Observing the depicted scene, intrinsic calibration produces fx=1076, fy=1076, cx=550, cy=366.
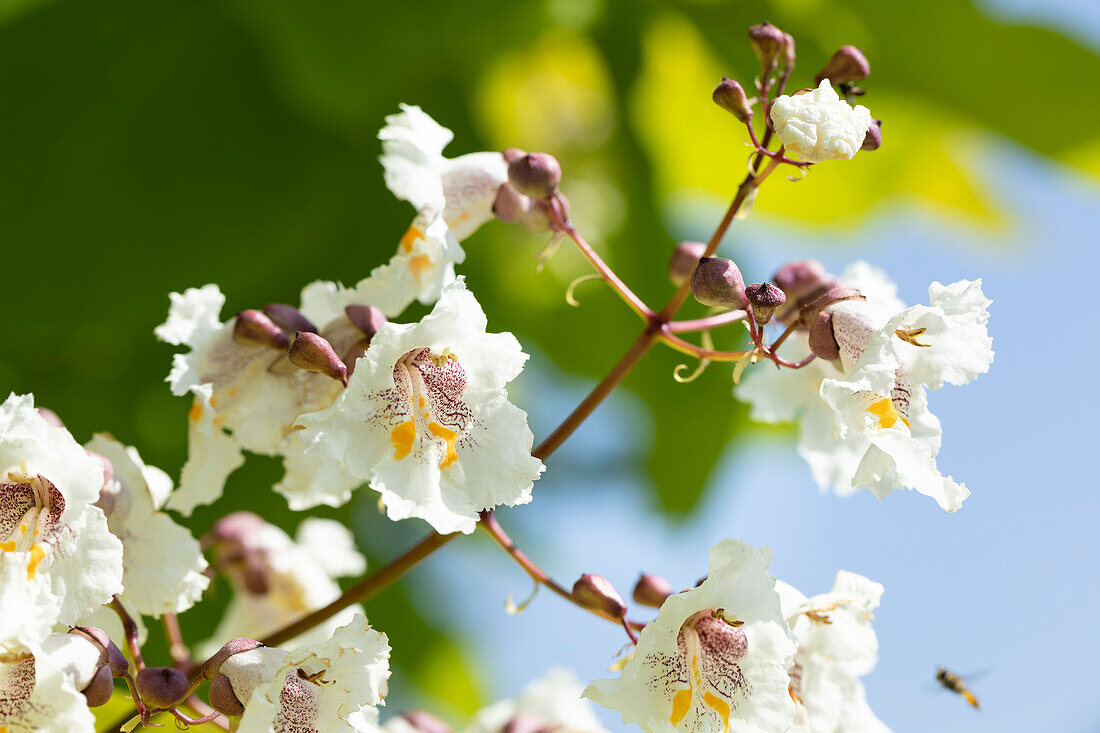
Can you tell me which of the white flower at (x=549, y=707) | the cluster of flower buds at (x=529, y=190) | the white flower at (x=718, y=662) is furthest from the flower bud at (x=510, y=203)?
the white flower at (x=549, y=707)

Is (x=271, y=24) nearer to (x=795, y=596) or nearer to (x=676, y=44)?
(x=676, y=44)

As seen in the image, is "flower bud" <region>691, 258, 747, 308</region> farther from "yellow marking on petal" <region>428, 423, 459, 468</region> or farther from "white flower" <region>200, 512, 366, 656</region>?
"white flower" <region>200, 512, 366, 656</region>

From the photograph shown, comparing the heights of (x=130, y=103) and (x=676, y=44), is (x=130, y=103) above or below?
below

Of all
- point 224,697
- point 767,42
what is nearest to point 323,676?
point 224,697

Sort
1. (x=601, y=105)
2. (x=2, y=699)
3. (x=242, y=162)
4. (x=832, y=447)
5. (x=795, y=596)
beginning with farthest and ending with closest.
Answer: (x=601, y=105) < (x=242, y=162) < (x=832, y=447) < (x=795, y=596) < (x=2, y=699)

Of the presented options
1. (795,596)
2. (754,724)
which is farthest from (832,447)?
(754,724)

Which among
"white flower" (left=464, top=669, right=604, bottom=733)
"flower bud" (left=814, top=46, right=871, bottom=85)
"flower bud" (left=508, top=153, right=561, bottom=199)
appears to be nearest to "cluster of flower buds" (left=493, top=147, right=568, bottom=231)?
"flower bud" (left=508, top=153, right=561, bottom=199)

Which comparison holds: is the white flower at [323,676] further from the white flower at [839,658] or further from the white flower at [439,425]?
the white flower at [839,658]
